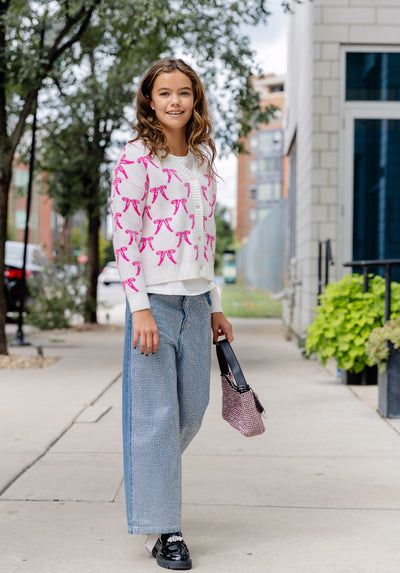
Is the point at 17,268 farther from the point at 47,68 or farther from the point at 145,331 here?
the point at 145,331

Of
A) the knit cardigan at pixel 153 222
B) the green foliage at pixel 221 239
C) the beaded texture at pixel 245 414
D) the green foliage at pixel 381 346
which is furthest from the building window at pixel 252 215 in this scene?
the knit cardigan at pixel 153 222

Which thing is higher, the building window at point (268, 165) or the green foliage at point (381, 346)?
the building window at point (268, 165)

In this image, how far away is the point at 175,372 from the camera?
3326 millimetres

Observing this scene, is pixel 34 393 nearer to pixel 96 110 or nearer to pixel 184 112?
pixel 184 112

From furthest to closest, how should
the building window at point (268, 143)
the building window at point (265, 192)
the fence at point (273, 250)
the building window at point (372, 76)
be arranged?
the building window at point (268, 143)
the building window at point (265, 192)
the fence at point (273, 250)
the building window at point (372, 76)

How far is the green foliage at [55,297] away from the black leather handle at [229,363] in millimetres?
12057

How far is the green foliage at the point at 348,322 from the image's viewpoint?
25.3 feet

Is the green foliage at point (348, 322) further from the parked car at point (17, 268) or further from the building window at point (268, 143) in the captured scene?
the building window at point (268, 143)

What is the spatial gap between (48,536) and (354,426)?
295 cm

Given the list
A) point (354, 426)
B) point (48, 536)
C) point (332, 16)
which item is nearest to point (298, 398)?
point (354, 426)

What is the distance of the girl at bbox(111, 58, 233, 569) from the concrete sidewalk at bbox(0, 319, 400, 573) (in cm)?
26

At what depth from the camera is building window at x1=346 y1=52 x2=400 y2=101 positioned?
1027 centimetres

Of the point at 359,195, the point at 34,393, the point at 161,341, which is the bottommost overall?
the point at 34,393

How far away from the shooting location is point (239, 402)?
11.4 feet
